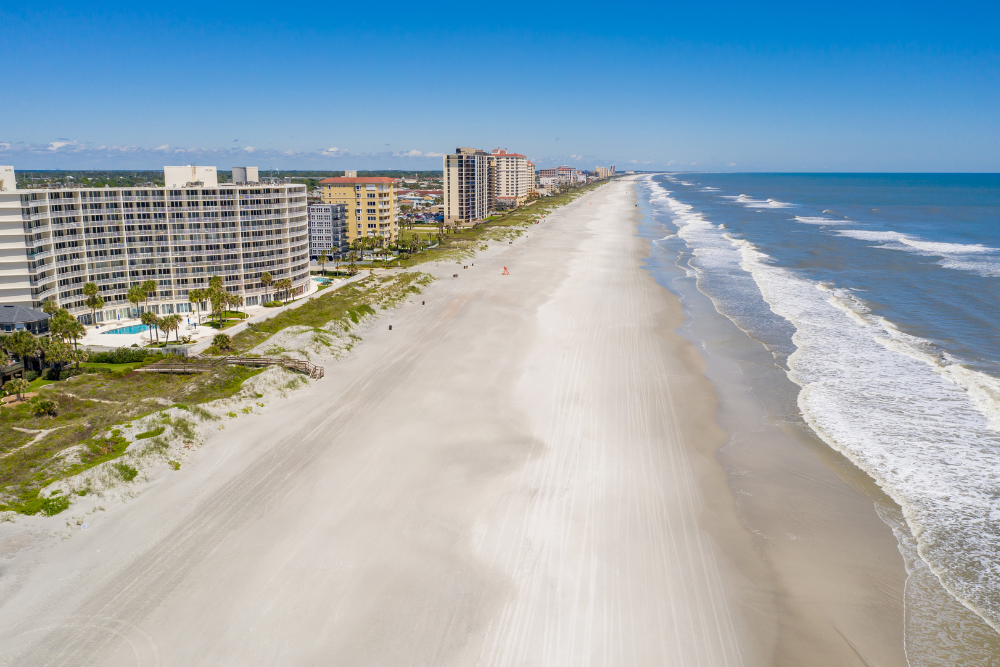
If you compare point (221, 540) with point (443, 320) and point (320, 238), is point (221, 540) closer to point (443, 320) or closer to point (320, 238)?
point (443, 320)

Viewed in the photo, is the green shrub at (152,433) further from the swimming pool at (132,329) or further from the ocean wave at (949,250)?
the ocean wave at (949,250)

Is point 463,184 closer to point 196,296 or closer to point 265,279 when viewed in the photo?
point 265,279

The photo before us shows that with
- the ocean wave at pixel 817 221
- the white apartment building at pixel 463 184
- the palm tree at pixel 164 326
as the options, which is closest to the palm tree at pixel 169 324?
the palm tree at pixel 164 326

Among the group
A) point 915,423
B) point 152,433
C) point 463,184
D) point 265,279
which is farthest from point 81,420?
point 463,184

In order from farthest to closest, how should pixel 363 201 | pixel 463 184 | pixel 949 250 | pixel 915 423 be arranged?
pixel 463 184, pixel 363 201, pixel 949 250, pixel 915 423

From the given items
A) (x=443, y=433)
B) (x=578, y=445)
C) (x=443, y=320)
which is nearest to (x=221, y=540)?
(x=443, y=433)
